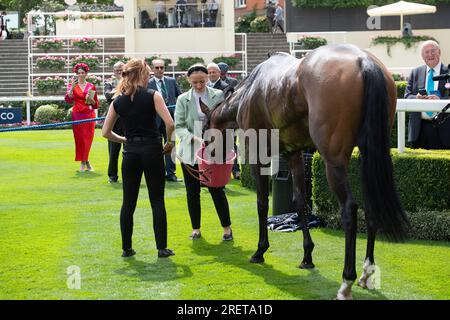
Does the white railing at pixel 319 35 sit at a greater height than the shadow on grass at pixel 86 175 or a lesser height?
greater

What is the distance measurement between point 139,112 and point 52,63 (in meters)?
23.3

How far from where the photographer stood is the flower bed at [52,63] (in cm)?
2961

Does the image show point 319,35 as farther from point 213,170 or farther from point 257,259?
point 257,259

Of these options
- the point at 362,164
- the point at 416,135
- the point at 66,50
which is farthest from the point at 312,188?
the point at 66,50

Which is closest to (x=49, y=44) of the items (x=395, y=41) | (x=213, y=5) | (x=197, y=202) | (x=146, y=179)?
(x=213, y=5)

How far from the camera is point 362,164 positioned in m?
5.80

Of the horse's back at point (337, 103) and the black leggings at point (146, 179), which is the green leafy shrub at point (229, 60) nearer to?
the black leggings at point (146, 179)

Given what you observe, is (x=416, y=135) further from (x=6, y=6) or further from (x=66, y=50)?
(x=6, y=6)

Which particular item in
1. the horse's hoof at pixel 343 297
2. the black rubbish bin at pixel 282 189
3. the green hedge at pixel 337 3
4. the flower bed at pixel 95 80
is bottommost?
the horse's hoof at pixel 343 297

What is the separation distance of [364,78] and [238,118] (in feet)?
6.34

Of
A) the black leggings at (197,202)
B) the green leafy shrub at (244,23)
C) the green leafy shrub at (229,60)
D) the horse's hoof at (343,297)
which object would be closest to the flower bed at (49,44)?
the green leafy shrub at (229,60)

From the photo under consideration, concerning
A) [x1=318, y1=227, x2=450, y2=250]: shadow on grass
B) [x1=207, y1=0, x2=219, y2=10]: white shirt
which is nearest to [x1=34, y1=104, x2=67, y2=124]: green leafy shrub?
[x1=207, y1=0, x2=219, y2=10]: white shirt

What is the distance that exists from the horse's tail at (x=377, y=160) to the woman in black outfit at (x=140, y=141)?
2.05m
